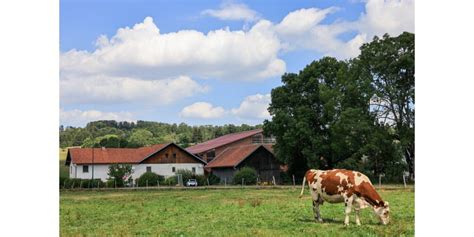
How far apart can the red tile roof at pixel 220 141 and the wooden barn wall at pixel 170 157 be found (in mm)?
2857

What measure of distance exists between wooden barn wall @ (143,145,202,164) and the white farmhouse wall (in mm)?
319

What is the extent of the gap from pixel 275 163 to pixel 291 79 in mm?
6228

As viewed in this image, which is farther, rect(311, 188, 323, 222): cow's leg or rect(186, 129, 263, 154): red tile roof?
rect(186, 129, 263, 154): red tile roof

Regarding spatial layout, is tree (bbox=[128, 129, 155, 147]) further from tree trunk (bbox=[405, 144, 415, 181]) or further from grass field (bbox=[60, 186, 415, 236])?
grass field (bbox=[60, 186, 415, 236])

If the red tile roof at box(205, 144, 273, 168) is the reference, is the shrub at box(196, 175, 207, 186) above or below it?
below

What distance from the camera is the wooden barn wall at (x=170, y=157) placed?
141 feet

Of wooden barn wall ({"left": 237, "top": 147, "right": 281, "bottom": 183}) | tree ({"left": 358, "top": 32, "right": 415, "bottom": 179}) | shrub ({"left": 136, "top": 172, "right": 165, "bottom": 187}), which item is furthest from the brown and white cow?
wooden barn wall ({"left": 237, "top": 147, "right": 281, "bottom": 183})

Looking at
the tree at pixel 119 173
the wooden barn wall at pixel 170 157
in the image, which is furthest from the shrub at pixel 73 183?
the wooden barn wall at pixel 170 157

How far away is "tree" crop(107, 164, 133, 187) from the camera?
36.3 meters

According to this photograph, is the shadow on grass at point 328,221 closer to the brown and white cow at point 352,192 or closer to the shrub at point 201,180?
the brown and white cow at point 352,192
